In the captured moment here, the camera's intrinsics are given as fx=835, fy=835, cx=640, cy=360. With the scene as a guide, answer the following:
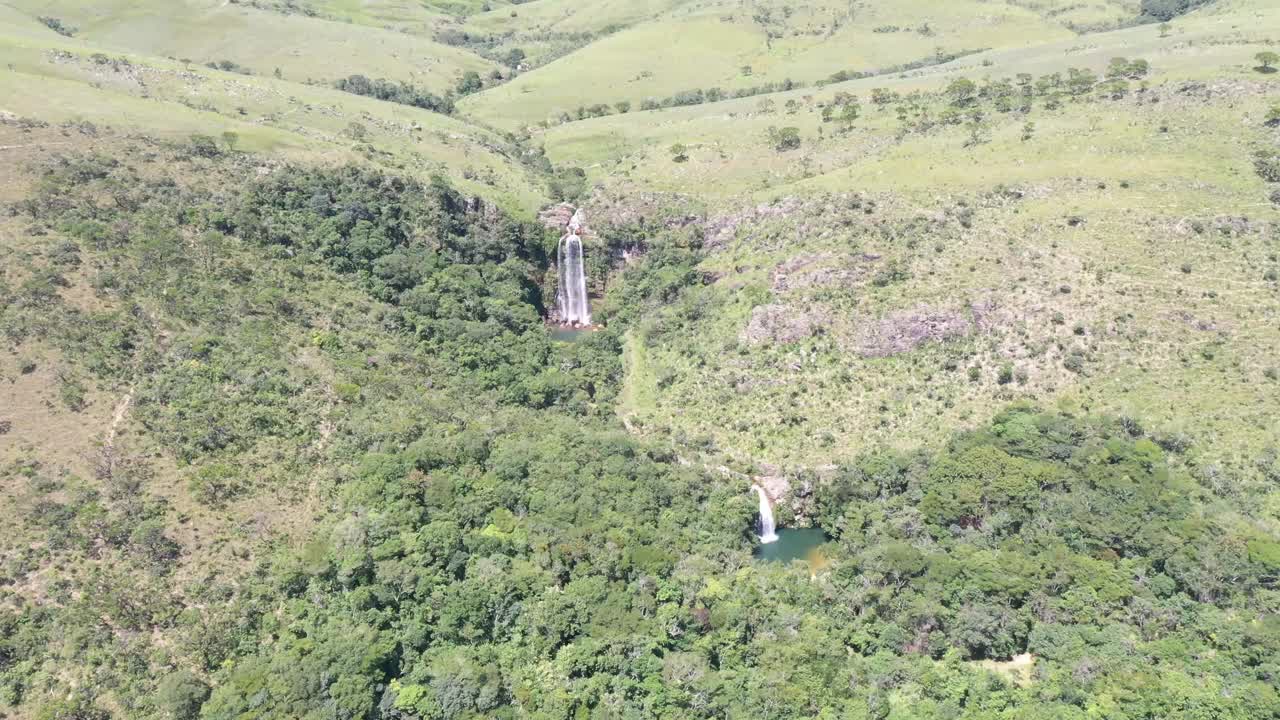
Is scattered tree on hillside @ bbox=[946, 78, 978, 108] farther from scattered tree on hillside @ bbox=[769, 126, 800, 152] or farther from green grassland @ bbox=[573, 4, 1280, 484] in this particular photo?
scattered tree on hillside @ bbox=[769, 126, 800, 152]

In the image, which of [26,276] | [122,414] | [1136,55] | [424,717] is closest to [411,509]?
[424,717]

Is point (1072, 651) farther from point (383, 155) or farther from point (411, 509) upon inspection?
point (383, 155)

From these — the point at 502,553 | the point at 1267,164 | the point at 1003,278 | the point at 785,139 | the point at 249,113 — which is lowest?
the point at 502,553

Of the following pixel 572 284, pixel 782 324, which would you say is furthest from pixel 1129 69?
pixel 572 284

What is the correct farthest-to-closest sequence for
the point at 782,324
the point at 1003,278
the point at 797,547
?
the point at 782,324
the point at 1003,278
the point at 797,547

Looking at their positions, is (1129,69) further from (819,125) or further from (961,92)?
(819,125)

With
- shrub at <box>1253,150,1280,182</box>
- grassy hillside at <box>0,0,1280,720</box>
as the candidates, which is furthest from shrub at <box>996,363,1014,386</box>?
shrub at <box>1253,150,1280,182</box>

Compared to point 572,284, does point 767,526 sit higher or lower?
lower

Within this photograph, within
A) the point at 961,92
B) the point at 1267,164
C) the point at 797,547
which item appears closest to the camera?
the point at 797,547
